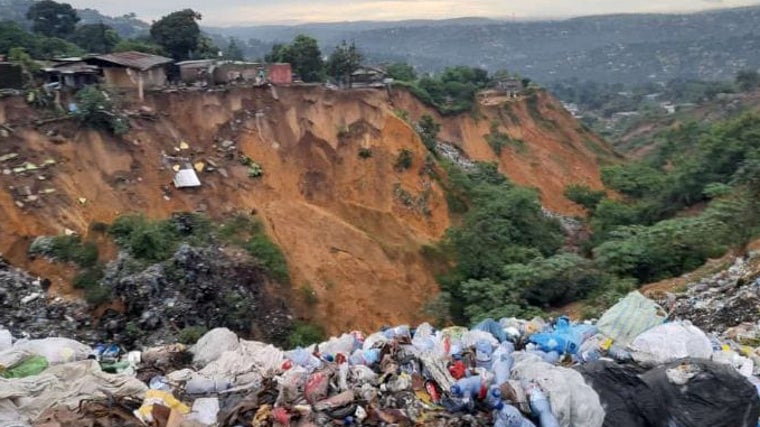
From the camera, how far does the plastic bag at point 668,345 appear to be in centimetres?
639

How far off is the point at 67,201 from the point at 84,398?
867 centimetres

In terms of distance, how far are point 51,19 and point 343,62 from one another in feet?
47.2

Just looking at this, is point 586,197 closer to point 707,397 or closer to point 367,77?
point 367,77

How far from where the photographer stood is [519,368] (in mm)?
6234

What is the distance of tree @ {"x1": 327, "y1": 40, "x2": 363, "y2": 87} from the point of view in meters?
24.5

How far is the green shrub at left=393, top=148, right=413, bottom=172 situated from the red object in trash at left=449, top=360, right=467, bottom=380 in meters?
12.2

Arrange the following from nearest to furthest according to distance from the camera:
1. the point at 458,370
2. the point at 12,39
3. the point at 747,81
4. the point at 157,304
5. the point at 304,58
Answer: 1. the point at 458,370
2. the point at 157,304
3. the point at 12,39
4. the point at 304,58
5. the point at 747,81

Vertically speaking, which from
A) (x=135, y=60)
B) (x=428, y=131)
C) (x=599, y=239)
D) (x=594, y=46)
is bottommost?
(x=594, y=46)

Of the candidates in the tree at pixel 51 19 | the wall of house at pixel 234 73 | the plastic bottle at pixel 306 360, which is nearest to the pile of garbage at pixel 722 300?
the plastic bottle at pixel 306 360

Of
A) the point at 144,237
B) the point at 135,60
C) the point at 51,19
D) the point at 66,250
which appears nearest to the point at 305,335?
the point at 144,237

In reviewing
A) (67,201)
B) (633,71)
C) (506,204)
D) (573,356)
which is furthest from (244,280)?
(633,71)

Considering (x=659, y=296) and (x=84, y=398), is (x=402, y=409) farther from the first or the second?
(x=659, y=296)

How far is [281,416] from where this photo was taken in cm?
552

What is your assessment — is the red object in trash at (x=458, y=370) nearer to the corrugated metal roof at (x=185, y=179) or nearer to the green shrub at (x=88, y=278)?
the green shrub at (x=88, y=278)
